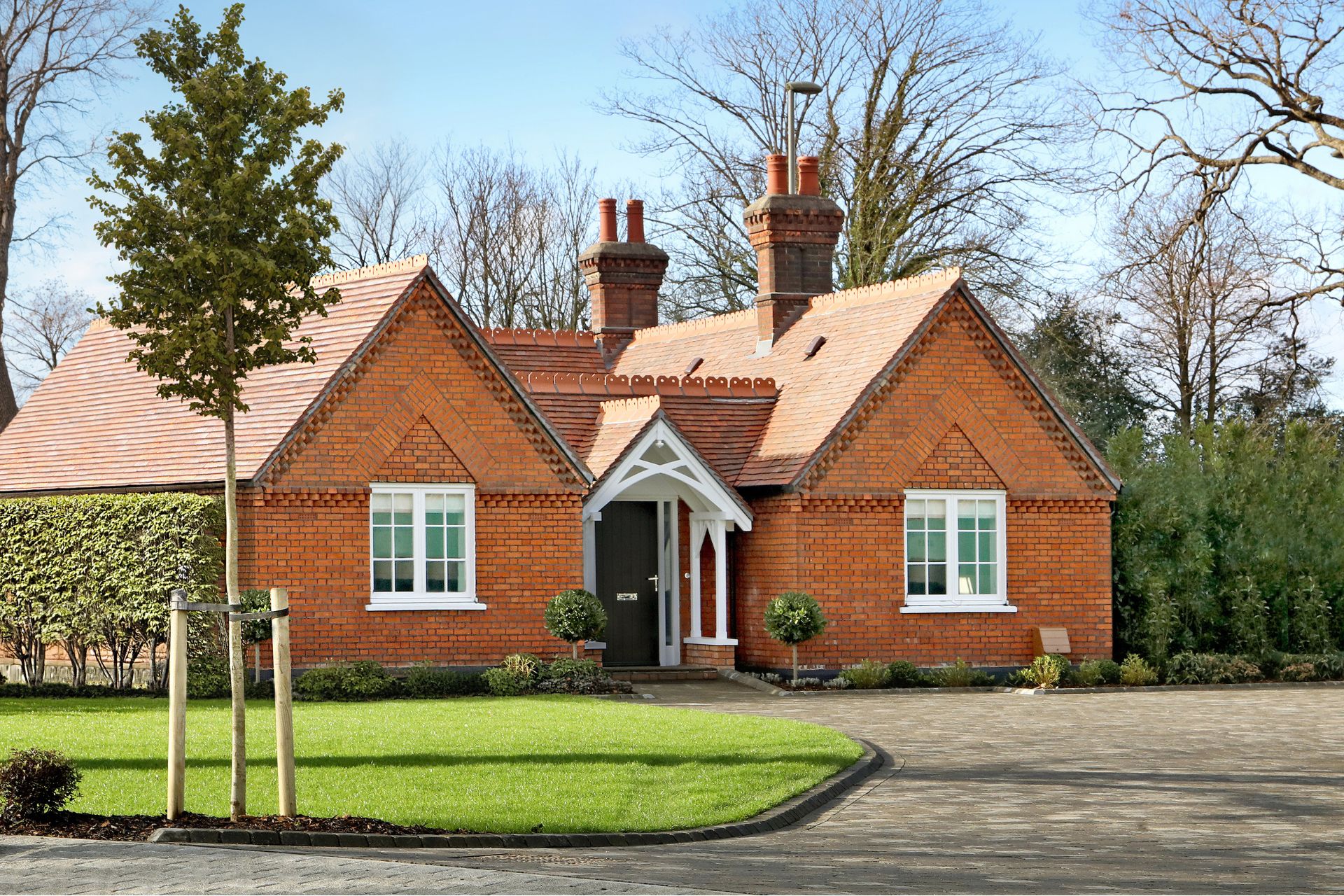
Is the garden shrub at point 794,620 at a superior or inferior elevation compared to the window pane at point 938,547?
inferior

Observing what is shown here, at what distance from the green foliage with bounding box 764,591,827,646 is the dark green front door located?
2.48 meters

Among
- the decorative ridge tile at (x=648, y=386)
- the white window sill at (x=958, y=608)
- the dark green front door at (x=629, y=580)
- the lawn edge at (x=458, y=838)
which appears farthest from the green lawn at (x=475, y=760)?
the decorative ridge tile at (x=648, y=386)

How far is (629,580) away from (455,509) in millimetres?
3246

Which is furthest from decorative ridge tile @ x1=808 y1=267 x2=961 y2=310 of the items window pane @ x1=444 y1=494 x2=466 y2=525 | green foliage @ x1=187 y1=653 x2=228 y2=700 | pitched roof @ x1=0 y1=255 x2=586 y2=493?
green foliage @ x1=187 y1=653 x2=228 y2=700

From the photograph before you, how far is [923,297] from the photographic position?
27156 millimetres

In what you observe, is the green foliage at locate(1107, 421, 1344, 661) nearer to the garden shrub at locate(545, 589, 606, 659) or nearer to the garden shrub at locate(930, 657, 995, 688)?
the garden shrub at locate(930, 657, 995, 688)

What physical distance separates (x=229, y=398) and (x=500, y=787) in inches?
136

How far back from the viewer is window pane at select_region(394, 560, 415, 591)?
79.4 ft

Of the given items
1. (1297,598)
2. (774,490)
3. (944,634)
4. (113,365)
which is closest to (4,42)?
(113,365)

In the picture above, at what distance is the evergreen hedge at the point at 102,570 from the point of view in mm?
23094

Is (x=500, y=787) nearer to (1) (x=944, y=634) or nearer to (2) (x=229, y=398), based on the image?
(2) (x=229, y=398)

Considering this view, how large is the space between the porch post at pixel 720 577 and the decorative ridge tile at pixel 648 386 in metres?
2.78

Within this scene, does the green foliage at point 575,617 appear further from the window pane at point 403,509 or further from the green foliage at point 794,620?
the green foliage at point 794,620

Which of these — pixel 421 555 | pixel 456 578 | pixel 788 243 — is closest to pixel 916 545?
pixel 788 243
